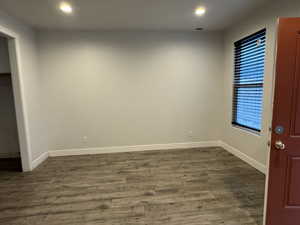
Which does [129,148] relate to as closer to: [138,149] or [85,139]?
[138,149]

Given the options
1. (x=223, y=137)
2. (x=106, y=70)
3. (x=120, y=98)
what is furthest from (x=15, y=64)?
(x=223, y=137)

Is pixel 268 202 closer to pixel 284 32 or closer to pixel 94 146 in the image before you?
pixel 284 32

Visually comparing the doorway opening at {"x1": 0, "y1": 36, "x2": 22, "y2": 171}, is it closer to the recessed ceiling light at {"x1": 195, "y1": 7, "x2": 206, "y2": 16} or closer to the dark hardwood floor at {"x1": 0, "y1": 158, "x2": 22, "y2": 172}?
the dark hardwood floor at {"x1": 0, "y1": 158, "x2": 22, "y2": 172}

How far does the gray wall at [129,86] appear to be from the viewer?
13.4 feet

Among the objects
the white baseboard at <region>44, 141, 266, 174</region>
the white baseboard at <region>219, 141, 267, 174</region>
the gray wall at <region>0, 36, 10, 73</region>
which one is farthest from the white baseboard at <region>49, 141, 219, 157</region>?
the gray wall at <region>0, 36, 10, 73</region>

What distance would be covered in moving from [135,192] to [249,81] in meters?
2.90

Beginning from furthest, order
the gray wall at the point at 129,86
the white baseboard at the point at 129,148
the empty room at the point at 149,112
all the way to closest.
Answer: the white baseboard at the point at 129,148 → the gray wall at the point at 129,86 → the empty room at the point at 149,112

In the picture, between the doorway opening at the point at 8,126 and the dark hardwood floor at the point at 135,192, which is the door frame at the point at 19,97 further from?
the doorway opening at the point at 8,126

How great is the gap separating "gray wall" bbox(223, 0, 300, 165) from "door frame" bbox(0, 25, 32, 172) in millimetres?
3793

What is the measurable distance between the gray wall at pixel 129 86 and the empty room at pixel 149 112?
0.02m

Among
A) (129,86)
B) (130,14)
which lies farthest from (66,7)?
(129,86)

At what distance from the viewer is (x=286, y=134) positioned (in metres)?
1.72

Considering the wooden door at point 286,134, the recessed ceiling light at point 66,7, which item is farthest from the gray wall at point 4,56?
the wooden door at point 286,134

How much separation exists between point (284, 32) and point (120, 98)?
3.26m
